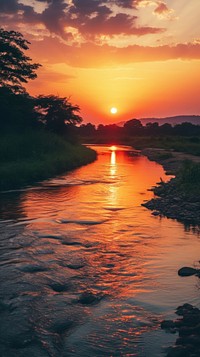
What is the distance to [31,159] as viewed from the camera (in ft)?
108

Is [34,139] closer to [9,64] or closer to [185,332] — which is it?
[9,64]

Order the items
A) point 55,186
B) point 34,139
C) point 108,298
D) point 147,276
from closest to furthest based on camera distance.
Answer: point 108,298, point 147,276, point 55,186, point 34,139

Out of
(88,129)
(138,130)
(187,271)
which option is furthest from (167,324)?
(88,129)

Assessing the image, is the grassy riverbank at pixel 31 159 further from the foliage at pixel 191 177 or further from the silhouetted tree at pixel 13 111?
the foliage at pixel 191 177

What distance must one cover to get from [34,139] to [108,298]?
3155 centimetres

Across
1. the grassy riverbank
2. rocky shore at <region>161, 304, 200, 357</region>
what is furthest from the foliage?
rocky shore at <region>161, 304, 200, 357</region>

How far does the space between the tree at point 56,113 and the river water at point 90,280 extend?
111ft

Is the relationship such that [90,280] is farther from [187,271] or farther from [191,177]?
[191,177]

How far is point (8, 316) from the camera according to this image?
25.6ft

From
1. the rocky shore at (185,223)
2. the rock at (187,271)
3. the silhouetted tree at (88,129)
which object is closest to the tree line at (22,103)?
the rocky shore at (185,223)

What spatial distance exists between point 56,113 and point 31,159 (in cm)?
2045

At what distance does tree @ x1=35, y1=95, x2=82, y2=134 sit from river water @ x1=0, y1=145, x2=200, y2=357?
3378cm

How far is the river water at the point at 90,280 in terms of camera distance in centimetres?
704

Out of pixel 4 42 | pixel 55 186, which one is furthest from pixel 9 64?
pixel 55 186
